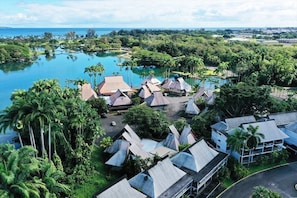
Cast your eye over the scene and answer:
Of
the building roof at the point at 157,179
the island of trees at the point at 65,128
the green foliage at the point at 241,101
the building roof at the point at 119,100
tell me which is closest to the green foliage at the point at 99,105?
the island of trees at the point at 65,128

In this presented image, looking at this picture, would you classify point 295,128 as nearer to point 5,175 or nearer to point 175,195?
point 175,195

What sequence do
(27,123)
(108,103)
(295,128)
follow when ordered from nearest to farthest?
(27,123), (295,128), (108,103)

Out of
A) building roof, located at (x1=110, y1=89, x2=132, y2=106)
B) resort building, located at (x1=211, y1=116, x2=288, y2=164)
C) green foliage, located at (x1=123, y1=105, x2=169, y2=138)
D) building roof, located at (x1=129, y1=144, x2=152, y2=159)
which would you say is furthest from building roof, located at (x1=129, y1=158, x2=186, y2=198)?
building roof, located at (x1=110, y1=89, x2=132, y2=106)

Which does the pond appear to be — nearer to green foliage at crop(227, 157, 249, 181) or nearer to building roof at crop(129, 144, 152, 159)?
building roof at crop(129, 144, 152, 159)

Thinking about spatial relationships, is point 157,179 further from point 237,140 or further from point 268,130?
point 268,130

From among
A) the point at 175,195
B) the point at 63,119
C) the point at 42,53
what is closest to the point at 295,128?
the point at 175,195

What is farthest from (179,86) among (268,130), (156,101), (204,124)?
(268,130)
